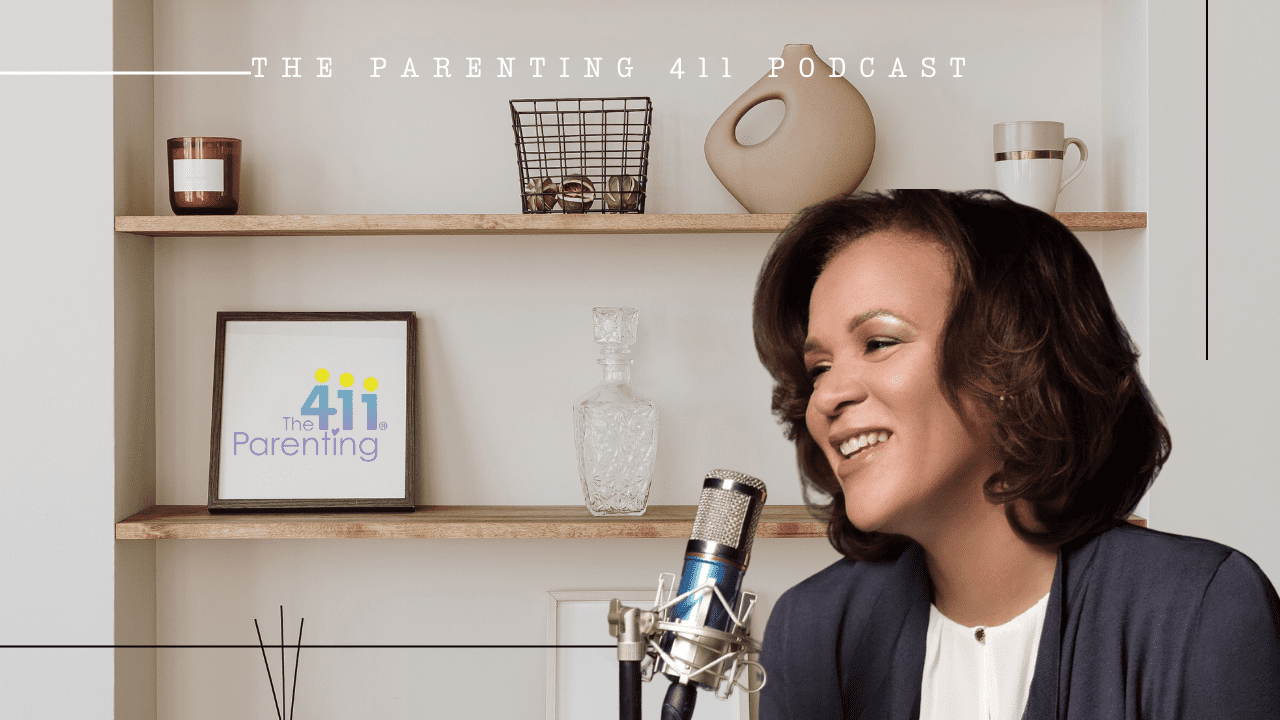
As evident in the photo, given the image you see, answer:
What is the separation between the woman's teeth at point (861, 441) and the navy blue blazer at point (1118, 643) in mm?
209

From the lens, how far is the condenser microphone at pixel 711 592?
0.70 m

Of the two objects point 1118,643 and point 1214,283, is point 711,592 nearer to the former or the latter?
point 1118,643

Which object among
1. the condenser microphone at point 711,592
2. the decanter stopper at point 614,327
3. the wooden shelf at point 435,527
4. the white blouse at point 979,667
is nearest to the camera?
the condenser microphone at point 711,592

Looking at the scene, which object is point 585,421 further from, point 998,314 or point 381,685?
point 998,314

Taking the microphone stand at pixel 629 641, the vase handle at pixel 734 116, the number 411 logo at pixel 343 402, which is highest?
the vase handle at pixel 734 116

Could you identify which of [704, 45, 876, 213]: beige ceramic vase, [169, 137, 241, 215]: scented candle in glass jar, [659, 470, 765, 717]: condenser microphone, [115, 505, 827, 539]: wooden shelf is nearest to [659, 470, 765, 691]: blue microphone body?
[659, 470, 765, 717]: condenser microphone

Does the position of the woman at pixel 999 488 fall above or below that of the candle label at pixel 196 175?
below

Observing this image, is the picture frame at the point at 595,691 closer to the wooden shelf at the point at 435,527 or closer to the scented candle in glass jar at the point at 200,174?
the wooden shelf at the point at 435,527

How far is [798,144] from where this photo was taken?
1.63 meters

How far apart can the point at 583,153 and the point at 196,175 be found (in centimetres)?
61

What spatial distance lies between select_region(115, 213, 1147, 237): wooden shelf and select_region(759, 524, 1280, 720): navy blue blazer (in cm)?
77

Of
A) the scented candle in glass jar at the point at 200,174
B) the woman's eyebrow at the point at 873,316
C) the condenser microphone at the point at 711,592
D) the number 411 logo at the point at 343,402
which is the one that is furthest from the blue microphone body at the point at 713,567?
the scented candle in glass jar at the point at 200,174

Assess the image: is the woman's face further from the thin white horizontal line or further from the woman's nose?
the thin white horizontal line

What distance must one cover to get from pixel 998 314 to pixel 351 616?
53.8 inches
